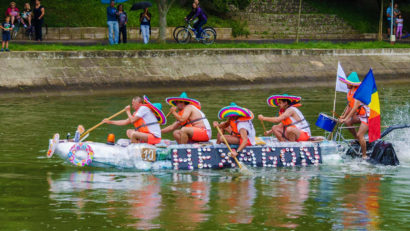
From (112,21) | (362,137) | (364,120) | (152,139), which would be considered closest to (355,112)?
(364,120)

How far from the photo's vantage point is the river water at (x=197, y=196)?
13.2 meters

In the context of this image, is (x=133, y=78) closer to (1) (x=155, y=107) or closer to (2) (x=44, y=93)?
(2) (x=44, y=93)

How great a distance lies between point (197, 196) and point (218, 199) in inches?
16.1

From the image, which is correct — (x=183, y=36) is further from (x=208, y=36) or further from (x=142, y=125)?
(x=142, y=125)

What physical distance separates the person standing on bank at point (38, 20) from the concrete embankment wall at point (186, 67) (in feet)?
16.1

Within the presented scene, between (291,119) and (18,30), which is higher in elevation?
(18,30)

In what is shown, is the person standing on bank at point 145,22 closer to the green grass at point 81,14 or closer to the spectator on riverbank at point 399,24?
the green grass at point 81,14

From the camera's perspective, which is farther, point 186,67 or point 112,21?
point 112,21

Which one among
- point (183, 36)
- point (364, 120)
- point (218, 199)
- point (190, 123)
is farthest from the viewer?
point (183, 36)

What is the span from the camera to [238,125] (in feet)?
56.9

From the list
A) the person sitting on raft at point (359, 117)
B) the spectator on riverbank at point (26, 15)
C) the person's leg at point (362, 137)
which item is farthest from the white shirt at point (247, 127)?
the spectator on riverbank at point (26, 15)

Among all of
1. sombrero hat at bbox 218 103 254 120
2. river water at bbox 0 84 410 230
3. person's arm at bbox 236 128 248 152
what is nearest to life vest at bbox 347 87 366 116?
river water at bbox 0 84 410 230

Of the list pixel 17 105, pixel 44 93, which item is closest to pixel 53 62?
pixel 44 93

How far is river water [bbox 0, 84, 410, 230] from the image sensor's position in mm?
13188
